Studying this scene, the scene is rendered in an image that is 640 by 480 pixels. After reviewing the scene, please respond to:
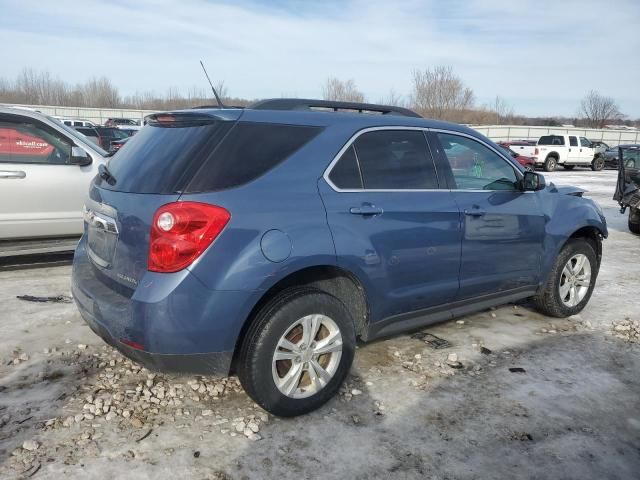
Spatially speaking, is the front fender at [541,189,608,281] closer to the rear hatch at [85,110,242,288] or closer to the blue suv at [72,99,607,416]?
the blue suv at [72,99,607,416]

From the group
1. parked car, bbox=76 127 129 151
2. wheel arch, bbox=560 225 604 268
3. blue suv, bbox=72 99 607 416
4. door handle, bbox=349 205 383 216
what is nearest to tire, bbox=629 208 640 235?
wheel arch, bbox=560 225 604 268

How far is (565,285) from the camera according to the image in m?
4.98

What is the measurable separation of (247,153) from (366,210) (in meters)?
0.81

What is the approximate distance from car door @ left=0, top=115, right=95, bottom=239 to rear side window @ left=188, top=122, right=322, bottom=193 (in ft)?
12.0

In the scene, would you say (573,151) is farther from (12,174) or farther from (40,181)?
(12,174)

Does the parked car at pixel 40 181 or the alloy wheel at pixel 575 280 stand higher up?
the parked car at pixel 40 181

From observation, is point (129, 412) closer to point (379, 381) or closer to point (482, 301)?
point (379, 381)

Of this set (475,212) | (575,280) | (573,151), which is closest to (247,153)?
(475,212)

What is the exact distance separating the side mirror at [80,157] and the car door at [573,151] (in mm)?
26578

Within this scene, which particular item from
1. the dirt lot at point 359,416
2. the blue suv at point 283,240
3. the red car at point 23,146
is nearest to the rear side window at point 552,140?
the dirt lot at point 359,416

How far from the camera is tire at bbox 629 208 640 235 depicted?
9.75m

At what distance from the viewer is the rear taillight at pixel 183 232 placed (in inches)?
107

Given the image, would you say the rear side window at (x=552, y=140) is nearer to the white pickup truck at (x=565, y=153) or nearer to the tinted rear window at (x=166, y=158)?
the white pickup truck at (x=565, y=153)

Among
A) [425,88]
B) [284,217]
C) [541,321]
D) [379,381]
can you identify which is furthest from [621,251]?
[425,88]
